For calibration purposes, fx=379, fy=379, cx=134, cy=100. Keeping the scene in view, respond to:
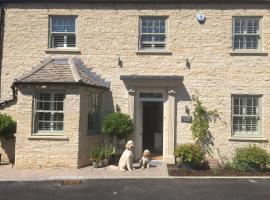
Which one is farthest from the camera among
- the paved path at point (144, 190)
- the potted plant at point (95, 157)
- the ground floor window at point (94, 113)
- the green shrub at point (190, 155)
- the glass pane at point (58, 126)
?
the ground floor window at point (94, 113)

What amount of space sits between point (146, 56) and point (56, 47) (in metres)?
4.02

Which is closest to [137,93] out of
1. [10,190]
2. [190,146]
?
[190,146]

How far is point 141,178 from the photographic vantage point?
1276 centimetres

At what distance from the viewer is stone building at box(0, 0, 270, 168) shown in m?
15.9

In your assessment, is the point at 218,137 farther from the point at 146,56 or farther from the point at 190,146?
the point at 146,56

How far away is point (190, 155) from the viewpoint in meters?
14.2

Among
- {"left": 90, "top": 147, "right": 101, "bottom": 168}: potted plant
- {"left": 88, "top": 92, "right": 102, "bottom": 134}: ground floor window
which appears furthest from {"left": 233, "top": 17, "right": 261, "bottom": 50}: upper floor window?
{"left": 90, "top": 147, "right": 101, "bottom": 168}: potted plant

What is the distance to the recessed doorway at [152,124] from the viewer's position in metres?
18.3

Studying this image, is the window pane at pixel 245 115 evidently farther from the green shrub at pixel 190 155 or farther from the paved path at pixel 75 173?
the paved path at pixel 75 173

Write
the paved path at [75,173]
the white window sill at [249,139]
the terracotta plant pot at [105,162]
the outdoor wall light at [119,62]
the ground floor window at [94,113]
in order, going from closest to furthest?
the paved path at [75,173], the terracotta plant pot at [105,162], the white window sill at [249,139], the ground floor window at [94,113], the outdoor wall light at [119,62]

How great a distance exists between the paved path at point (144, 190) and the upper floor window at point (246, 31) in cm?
616

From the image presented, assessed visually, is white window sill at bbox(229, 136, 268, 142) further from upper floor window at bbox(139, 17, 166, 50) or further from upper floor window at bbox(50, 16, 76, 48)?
upper floor window at bbox(50, 16, 76, 48)

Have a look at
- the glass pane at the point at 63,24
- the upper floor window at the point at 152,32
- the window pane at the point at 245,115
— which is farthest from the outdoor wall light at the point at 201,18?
the glass pane at the point at 63,24

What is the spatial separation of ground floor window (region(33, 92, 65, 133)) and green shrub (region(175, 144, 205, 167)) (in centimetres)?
471
